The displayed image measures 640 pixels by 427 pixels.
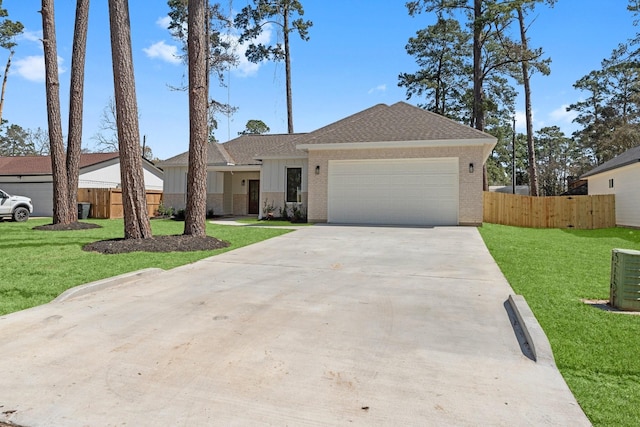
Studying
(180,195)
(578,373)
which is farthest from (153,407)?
(180,195)

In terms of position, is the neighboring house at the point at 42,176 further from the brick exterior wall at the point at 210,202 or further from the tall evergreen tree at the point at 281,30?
the tall evergreen tree at the point at 281,30

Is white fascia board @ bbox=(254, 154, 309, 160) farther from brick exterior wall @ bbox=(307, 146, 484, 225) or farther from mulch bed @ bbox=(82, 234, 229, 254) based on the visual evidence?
mulch bed @ bbox=(82, 234, 229, 254)

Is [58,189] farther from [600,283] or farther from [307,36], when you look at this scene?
[307,36]

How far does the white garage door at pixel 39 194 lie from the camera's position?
888 inches

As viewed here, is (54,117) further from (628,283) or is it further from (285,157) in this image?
(628,283)

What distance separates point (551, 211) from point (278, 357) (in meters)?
17.5

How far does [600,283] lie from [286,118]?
2399 centimetres

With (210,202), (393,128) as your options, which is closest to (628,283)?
(393,128)

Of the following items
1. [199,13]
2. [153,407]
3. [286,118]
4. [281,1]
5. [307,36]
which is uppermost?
[281,1]

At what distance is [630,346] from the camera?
3.26 meters

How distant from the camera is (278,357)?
3.07 meters

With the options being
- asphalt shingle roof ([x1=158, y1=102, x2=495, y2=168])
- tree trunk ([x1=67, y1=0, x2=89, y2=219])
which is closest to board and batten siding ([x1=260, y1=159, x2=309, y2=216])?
asphalt shingle roof ([x1=158, y1=102, x2=495, y2=168])

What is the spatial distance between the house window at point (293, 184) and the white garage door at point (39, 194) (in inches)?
610

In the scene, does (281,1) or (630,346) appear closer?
(630,346)
